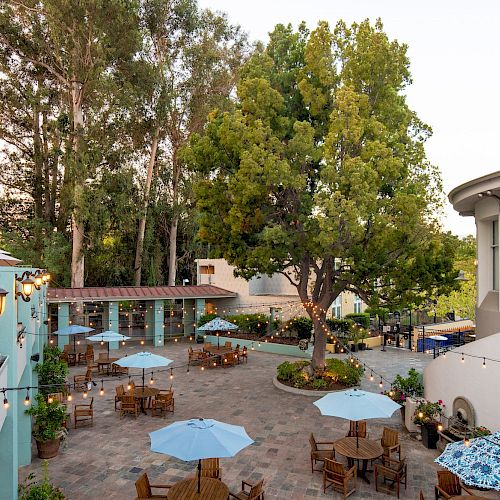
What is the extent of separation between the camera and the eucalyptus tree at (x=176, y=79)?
1160 inches

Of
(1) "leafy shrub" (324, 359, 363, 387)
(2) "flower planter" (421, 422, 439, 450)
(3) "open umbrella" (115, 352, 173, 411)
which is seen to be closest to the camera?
(2) "flower planter" (421, 422, 439, 450)

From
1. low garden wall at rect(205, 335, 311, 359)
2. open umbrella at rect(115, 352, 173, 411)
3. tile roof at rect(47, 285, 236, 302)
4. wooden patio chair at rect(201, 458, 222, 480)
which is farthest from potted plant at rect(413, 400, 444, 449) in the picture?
tile roof at rect(47, 285, 236, 302)

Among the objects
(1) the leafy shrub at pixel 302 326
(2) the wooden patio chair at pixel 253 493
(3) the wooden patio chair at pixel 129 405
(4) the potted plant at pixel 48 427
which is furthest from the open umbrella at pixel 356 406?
(1) the leafy shrub at pixel 302 326

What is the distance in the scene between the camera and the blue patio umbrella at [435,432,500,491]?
6094mm

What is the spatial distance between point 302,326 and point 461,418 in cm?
1321

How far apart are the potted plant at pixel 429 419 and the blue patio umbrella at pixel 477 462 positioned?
4.33 meters

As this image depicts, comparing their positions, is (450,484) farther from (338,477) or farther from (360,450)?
(338,477)

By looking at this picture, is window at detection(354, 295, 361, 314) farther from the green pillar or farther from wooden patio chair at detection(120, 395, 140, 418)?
wooden patio chair at detection(120, 395, 140, 418)

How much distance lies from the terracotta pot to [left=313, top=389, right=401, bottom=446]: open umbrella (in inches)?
261

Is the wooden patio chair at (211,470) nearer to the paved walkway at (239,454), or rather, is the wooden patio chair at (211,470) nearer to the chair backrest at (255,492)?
the paved walkway at (239,454)

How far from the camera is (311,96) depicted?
48.6 feet

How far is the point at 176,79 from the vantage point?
31297 mm

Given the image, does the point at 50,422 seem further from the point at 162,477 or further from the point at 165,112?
the point at 165,112

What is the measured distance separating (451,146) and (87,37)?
968 inches
